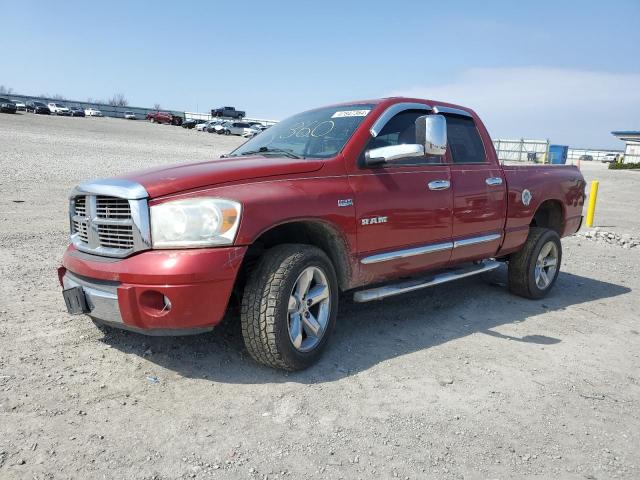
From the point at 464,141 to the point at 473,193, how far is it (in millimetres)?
604

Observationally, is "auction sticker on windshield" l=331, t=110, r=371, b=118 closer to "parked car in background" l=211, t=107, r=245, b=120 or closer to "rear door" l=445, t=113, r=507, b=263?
"rear door" l=445, t=113, r=507, b=263

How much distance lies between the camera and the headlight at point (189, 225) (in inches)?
125

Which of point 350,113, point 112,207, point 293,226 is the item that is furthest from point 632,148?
point 112,207

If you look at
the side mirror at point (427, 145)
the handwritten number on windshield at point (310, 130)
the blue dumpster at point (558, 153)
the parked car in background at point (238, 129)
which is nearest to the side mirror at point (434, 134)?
the side mirror at point (427, 145)

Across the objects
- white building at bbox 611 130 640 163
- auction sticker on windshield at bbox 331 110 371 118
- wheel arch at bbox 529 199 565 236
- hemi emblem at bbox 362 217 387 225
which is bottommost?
white building at bbox 611 130 640 163

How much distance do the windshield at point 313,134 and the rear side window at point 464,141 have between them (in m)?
1.03

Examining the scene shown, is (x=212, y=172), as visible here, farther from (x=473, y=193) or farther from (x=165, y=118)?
(x=165, y=118)

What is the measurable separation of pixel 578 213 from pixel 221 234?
504 centimetres

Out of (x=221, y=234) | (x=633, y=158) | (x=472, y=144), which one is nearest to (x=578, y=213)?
(x=472, y=144)

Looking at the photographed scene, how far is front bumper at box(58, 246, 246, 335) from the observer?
10.1 ft

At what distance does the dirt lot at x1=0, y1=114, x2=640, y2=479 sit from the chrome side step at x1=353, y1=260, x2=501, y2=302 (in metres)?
0.42

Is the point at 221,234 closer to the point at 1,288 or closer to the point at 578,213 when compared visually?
the point at 1,288

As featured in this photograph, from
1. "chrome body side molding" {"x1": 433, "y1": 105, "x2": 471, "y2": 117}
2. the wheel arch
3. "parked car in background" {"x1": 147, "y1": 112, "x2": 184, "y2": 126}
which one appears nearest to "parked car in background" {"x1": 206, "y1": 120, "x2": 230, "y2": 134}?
"parked car in background" {"x1": 147, "y1": 112, "x2": 184, "y2": 126}

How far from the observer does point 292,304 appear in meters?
3.56
